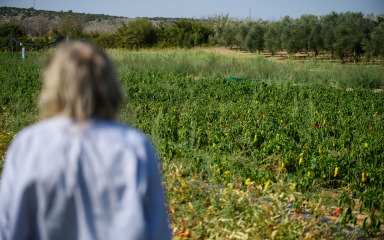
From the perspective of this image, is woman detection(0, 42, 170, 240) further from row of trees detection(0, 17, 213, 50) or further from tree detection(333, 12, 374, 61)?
row of trees detection(0, 17, 213, 50)

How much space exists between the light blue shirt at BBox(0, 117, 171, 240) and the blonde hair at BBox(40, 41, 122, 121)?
0.04 meters

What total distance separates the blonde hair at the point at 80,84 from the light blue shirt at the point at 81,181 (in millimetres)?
43

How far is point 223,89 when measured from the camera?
1023 cm

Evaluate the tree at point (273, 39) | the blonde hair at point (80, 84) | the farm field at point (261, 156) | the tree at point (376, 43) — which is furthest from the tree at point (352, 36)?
the blonde hair at point (80, 84)

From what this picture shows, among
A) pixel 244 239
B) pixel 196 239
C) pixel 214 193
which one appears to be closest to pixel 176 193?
pixel 214 193

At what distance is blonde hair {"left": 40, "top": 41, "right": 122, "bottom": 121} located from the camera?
125 centimetres

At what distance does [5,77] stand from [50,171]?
37.4ft

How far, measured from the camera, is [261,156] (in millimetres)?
5172

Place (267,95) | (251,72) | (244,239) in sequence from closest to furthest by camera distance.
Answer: (244,239)
(267,95)
(251,72)

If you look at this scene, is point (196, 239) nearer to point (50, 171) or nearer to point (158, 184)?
point (158, 184)

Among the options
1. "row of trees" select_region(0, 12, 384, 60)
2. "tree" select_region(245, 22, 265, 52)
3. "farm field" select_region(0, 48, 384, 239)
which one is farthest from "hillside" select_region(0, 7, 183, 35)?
"farm field" select_region(0, 48, 384, 239)

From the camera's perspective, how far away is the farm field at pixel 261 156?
3297 mm

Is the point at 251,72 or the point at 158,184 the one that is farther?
the point at 251,72

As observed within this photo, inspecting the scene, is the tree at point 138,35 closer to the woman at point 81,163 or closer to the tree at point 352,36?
the tree at point 352,36
